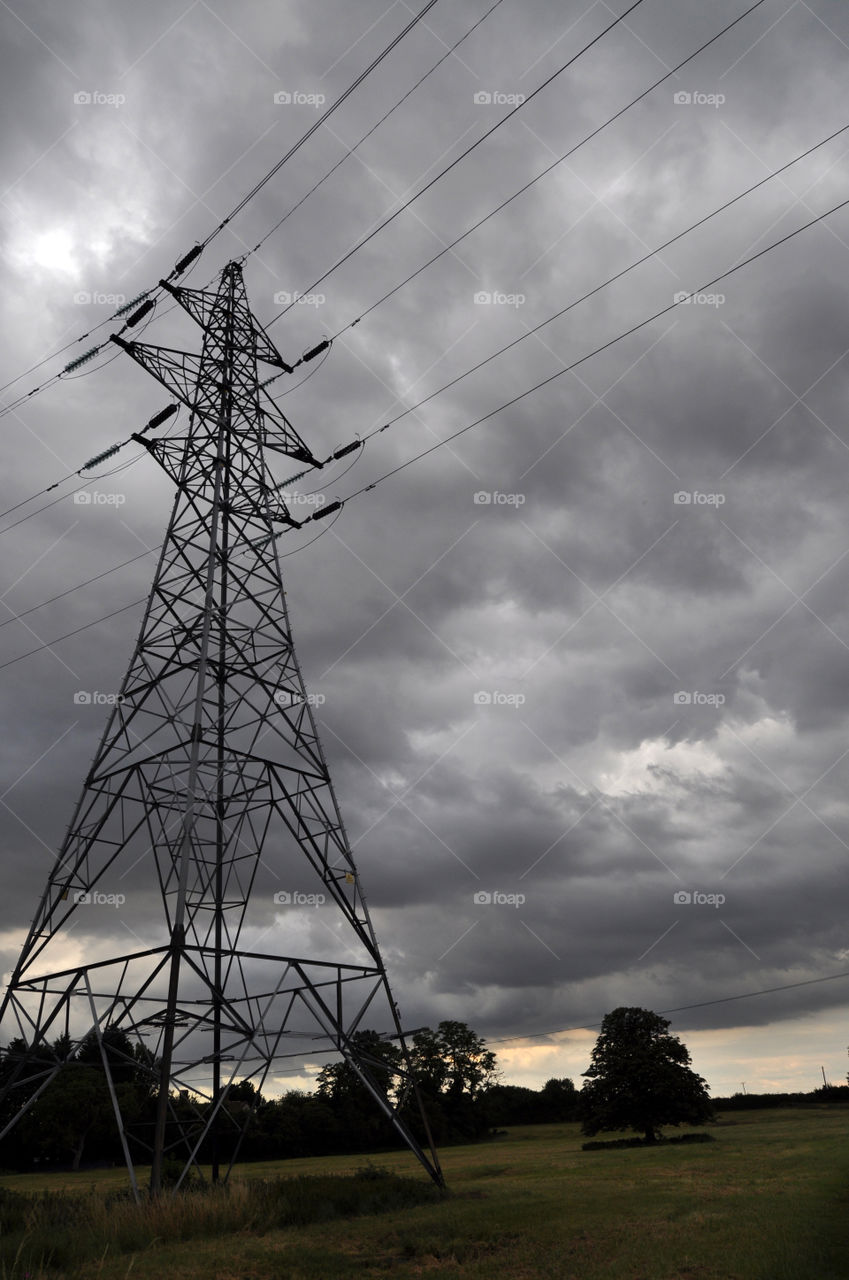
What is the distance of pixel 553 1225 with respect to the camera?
1870cm

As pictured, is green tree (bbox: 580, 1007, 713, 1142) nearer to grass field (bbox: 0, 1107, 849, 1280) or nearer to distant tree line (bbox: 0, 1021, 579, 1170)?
distant tree line (bbox: 0, 1021, 579, 1170)

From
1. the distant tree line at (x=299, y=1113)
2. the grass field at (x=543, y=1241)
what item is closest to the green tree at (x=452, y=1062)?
the distant tree line at (x=299, y=1113)

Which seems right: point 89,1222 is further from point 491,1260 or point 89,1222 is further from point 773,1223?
point 773,1223

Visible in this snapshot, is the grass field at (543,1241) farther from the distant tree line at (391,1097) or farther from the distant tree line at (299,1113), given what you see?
the distant tree line at (299,1113)

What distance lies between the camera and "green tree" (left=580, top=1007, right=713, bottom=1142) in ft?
211

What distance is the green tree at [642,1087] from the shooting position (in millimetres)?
64188

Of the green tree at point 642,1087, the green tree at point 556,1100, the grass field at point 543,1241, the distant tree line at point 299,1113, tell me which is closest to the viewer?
the grass field at point 543,1241

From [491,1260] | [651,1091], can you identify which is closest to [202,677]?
[491,1260]

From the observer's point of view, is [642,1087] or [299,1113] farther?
[299,1113]

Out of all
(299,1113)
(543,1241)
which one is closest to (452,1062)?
(299,1113)

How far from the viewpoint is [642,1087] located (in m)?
65.2

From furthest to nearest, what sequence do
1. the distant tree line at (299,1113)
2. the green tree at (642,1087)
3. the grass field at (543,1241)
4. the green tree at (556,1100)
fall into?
the green tree at (556,1100) < the distant tree line at (299,1113) < the green tree at (642,1087) < the grass field at (543,1241)

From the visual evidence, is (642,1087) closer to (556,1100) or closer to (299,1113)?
(299,1113)

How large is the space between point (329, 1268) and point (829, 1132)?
52955mm
